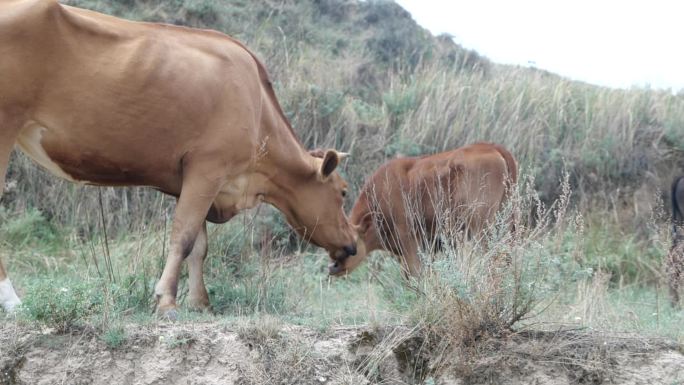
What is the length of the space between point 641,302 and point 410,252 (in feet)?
8.90

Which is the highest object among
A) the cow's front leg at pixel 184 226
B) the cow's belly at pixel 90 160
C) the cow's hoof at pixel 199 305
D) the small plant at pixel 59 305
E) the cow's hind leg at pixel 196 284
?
the cow's belly at pixel 90 160

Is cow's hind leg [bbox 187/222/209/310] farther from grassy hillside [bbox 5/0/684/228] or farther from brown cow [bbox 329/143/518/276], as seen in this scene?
grassy hillside [bbox 5/0/684/228]

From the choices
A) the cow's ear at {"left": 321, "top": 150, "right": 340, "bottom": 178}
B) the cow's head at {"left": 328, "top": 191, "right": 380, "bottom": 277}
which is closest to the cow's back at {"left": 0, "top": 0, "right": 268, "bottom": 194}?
the cow's ear at {"left": 321, "top": 150, "right": 340, "bottom": 178}

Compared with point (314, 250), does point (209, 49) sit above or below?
above

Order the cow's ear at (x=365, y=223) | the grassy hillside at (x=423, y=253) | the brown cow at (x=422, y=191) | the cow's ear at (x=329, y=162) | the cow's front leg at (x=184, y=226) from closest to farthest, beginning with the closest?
the grassy hillside at (x=423, y=253) < the cow's front leg at (x=184, y=226) < the cow's ear at (x=329, y=162) < the brown cow at (x=422, y=191) < the cow's ear at (x=365, y=223)

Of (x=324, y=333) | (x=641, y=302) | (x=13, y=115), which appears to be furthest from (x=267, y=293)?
(x=641, y=302)

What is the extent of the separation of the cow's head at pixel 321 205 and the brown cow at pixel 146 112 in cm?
46

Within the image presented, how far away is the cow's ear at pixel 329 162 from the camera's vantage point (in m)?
8.47

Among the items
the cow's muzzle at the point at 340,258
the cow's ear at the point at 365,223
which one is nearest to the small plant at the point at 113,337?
the cow's muzzle at the point at 340,258

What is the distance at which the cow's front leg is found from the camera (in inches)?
284

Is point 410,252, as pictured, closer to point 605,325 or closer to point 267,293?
point 267,293

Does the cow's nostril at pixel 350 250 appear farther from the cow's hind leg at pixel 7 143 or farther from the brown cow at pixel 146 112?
the cow's hind leg at pixel 7 143

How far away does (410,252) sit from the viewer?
9688 mm

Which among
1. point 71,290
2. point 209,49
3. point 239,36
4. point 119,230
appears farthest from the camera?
point 239,36
